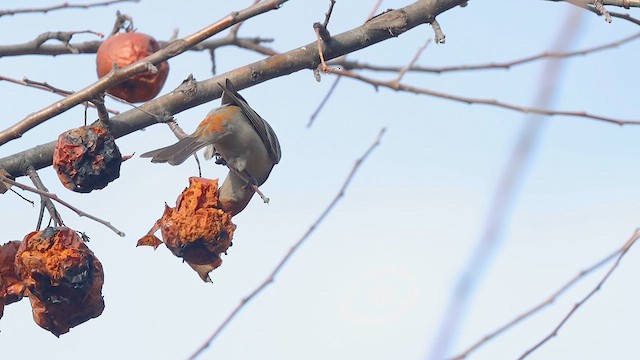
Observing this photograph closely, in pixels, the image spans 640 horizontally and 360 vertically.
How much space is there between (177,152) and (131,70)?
0.72 metres

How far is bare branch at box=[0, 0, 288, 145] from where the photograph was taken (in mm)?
2291

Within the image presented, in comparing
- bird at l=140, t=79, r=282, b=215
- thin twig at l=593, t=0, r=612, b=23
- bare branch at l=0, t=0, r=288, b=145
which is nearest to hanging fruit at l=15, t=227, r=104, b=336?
bare branch at l=0, t=0, r=288, b=145

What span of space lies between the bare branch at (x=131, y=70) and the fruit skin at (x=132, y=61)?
1135 mm

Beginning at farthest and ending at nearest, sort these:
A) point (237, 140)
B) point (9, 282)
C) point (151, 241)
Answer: point (237, 140) < point (151, 241) < point (9, 282)

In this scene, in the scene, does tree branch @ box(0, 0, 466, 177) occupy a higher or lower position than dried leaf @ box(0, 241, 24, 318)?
higher

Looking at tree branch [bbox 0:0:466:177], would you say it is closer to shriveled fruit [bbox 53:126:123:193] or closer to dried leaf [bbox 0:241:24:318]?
shriveled fruit [bbox 53:126:123:193]

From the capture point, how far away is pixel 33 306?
2.54m

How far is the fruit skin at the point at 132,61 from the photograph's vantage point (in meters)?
3.70

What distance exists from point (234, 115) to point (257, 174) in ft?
0.85

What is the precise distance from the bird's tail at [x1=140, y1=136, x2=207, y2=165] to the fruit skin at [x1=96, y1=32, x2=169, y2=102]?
0.65 metres

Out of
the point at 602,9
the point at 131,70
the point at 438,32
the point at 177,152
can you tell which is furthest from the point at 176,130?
the point at 602,9

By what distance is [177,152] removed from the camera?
9.86 feet

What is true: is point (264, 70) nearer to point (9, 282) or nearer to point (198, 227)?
point (198, 227)

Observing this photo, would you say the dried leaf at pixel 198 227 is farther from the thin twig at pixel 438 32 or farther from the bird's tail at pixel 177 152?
the thin twig at pixel 438 32
